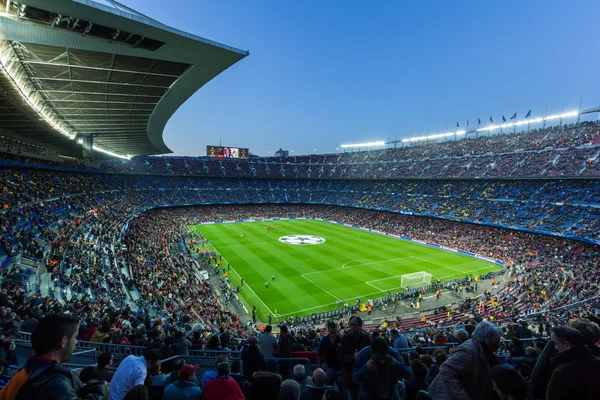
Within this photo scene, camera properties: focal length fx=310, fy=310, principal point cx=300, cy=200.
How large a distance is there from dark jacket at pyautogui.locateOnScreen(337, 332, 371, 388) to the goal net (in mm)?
26310

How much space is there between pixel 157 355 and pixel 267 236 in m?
→ 45.2

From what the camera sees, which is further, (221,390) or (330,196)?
(330,196)

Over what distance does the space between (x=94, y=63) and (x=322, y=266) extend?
28.0 meters

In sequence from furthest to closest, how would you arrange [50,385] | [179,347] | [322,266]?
[322,266] → [179,347] → [50,385]

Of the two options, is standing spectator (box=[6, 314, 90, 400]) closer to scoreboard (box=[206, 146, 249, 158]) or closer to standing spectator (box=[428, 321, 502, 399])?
standing spectator (box=[428, 321, 502, 399])

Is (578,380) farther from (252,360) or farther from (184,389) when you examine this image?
(252,360)

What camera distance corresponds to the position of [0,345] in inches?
256

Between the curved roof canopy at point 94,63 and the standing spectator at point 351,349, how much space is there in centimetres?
1009

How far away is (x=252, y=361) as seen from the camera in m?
5.81

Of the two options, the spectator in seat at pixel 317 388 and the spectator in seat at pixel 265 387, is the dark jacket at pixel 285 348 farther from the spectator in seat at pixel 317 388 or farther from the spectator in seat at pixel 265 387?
the spectator in seat at pixel 265 387

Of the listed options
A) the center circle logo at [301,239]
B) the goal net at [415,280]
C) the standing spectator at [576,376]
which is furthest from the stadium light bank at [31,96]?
the goal net at [415,280]

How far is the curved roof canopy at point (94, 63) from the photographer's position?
9.20 m

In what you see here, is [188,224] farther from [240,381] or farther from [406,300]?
[240,381]

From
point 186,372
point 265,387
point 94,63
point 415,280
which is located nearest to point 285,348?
point 186,372
